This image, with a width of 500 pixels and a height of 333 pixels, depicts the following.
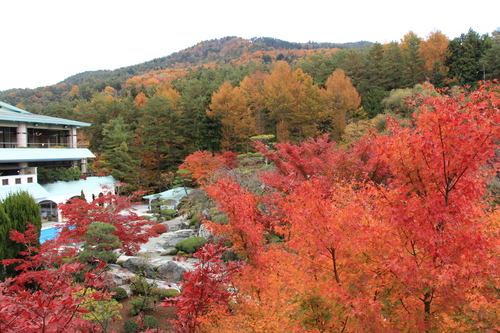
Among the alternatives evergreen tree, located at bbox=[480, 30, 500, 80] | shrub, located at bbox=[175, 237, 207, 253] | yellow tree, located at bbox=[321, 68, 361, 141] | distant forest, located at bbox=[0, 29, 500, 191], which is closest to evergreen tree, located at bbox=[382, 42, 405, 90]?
distant forest, located at bbox=[0, 29, 500, 191]

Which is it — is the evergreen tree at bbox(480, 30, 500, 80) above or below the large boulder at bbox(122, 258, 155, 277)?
above

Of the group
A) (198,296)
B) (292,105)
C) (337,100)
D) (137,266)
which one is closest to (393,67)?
(337,100)

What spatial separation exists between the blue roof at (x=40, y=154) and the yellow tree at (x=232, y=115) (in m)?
11.2

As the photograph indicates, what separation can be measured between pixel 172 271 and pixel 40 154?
58.2ft

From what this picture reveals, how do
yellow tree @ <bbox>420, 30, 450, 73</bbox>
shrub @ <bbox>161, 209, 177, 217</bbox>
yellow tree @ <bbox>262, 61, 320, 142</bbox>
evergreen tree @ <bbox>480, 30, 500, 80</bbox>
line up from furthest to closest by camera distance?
yellow tree @ <bbox>420, 30, 450, 73</bbox>, evergreen tree @ <bbox>480, 30, 500, 80</bbox>, yellow tree @ <bbox>262, 61, 320, 142</bbox>, shrub @ <bbox>161, 209, 177, 217</bbox>

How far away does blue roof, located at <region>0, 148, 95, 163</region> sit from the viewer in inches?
810

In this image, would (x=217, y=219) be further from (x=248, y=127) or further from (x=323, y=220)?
(x=248, y=127)

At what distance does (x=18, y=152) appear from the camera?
69.6 feet

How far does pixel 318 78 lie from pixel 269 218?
1059 inches

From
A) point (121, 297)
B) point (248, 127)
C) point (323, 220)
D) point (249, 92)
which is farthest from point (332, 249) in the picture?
point (249, 92)

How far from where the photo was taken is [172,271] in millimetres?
10461

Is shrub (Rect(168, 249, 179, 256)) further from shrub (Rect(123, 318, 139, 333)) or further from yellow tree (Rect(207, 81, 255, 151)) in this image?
yellow tree (Rect(207, 81, 255, 151))

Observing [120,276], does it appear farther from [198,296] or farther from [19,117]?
[19,117]

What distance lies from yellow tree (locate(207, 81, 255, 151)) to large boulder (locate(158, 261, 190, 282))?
17159 millimetres
